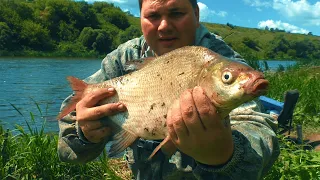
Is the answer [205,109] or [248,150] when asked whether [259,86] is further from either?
[248,150]

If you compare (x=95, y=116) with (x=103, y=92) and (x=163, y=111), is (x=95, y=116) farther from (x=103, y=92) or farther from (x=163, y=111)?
(x=163, y=111)

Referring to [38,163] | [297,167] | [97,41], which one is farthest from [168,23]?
[97,41]

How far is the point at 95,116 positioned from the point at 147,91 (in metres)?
0.40

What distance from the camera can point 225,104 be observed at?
6.45 ft

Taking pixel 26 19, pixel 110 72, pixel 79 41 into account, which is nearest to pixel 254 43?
pixel 79 41

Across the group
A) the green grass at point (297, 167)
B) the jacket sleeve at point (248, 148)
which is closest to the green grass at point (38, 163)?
the green grass at point (297, 167)

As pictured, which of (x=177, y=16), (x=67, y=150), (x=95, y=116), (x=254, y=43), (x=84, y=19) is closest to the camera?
(x=95, y=116)

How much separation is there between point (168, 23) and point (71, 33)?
305ft

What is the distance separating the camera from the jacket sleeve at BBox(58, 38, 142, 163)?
304cm

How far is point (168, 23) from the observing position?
2914 millimetres

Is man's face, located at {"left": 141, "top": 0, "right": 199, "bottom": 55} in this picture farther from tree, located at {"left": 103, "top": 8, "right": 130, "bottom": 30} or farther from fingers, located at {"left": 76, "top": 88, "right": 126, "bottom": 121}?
tree, located at {"left": 103, "top": 8, "right": 130, "bottom": 30}

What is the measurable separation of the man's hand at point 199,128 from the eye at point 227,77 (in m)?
0.12

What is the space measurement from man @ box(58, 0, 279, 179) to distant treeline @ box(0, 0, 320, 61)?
2630 inches

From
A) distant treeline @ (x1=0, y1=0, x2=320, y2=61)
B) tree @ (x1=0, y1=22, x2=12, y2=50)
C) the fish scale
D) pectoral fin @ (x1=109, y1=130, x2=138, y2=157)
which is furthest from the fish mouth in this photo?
tree @ (x1=0, y1=22, x2=12, y2=50)
